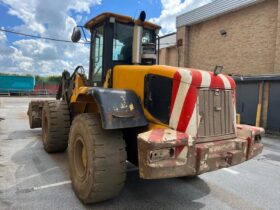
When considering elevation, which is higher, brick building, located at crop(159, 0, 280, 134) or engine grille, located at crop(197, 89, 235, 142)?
brick building, located at crop(159, 0, 280, 134)

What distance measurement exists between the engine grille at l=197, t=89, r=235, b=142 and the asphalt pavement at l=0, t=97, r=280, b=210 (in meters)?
0.98

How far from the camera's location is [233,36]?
1505 cm

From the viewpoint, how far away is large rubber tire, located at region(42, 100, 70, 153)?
5.65 meters

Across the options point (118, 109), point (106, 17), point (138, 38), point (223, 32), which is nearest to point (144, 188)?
point (118, 109)

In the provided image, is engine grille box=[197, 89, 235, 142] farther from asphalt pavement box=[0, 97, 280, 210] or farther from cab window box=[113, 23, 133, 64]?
cab window box=[113, 23, 133, 64]

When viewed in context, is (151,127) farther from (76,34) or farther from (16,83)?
(16,83)

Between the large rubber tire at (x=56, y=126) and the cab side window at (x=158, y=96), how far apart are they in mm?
2742

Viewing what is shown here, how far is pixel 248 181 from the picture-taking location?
4.73 meters

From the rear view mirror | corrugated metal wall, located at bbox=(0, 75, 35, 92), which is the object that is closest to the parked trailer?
corrugated metal wall, located at bbox=(0, 75, 35, 92)

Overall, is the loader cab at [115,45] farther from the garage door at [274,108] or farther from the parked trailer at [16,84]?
the parked trailer at [16,84]

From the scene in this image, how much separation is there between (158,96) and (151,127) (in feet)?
1.36

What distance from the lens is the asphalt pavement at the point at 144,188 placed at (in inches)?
141

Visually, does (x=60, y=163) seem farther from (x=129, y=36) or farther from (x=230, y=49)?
(x=230, y=49)

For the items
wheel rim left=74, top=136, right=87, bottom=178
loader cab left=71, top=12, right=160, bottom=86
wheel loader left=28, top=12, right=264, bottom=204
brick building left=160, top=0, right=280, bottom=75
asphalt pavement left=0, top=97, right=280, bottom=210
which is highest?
brick building left=160, top=0, right=280, bottom=75
